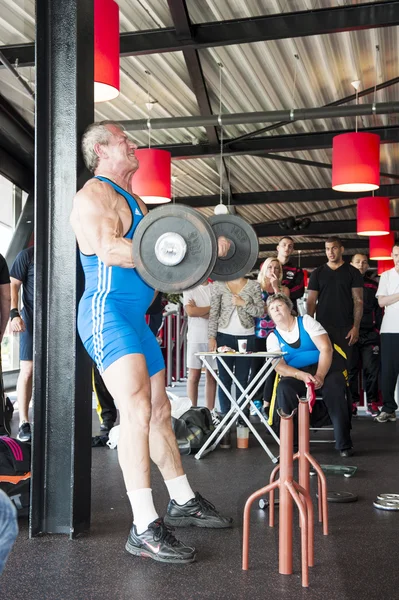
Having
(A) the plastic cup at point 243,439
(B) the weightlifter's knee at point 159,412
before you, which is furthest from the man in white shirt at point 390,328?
(B) the weightlifter's knee at point 159,412

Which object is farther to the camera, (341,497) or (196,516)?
(341,497)

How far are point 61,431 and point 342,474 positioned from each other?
1.79 m

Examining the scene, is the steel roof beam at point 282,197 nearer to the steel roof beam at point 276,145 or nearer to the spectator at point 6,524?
the steel roof beam at point 276,145

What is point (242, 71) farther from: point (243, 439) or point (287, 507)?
point (287, 507)

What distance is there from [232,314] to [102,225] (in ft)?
9.82

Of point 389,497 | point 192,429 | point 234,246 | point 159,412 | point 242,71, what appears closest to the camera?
point 159,412

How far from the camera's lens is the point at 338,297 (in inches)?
221

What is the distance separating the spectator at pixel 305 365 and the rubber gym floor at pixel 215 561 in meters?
0.82

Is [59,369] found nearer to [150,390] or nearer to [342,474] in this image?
[150,390]

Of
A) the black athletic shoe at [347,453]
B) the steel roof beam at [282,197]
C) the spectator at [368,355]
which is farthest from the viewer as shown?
the steel roof beam at [282,197]

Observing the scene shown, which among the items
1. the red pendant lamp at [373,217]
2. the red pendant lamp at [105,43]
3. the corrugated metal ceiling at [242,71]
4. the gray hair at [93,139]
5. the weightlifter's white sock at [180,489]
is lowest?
the weightlifter's white sock at [180,489]

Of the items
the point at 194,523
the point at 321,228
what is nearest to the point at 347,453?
the point at 194,523

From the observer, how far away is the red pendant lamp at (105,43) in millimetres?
3553

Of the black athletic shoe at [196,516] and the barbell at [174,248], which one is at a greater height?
the barbell at [174,248]
